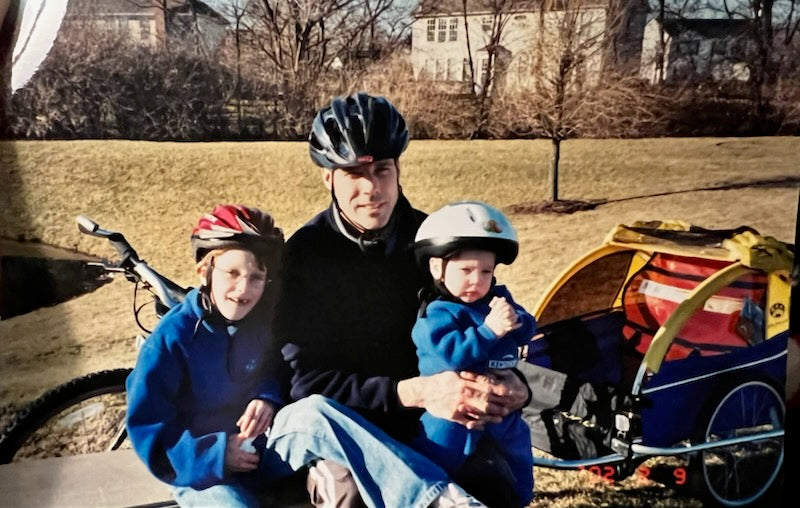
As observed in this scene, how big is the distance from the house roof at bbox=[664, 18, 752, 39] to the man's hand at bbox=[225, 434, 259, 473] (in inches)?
74.6

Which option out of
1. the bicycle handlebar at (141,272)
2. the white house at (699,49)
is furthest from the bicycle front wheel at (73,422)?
the white house at (699,49)

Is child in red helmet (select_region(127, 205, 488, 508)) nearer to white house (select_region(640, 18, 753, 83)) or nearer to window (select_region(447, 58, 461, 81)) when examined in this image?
window (select_region(447, 58, 461, 81))

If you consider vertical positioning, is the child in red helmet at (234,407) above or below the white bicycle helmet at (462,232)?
below

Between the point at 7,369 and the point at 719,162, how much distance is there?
240 cm

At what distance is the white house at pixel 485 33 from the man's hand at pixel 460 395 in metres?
0.93

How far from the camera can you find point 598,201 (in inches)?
111

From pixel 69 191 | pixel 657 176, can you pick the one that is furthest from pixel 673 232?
pixel 69 191

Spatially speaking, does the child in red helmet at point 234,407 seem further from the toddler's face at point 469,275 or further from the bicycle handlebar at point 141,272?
the toddler's face at point 469,275

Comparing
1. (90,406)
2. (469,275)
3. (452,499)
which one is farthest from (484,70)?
(90,406)

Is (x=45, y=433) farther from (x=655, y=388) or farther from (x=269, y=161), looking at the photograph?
(x=655, y=388)

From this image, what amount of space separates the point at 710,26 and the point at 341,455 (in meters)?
1.85

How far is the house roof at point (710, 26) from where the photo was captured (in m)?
2.72

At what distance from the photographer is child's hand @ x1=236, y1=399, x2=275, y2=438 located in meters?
2.52

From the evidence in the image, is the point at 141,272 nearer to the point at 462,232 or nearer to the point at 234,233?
the point at 234,233
